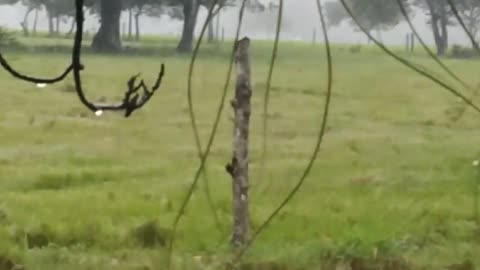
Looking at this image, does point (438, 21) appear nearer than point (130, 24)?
Yes

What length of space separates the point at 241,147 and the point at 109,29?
2607mm

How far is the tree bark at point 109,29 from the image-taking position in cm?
388

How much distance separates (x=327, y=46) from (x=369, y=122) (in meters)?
3.25

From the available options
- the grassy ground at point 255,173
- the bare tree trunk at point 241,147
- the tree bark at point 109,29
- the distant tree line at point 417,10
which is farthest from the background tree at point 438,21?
the tree bark at point 109,29

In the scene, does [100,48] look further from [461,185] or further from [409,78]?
[461,185]

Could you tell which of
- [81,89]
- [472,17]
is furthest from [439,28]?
[81,89]

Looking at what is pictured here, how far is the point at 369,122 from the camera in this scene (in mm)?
3715

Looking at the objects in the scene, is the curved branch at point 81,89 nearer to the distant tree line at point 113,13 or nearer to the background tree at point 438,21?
the background tree at point 438,21

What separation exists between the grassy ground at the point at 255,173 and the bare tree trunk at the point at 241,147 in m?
0.05

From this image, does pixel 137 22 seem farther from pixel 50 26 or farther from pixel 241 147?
pixel 241 147

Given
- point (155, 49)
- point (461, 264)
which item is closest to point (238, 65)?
point (461, 264)

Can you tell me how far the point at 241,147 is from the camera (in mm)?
2033

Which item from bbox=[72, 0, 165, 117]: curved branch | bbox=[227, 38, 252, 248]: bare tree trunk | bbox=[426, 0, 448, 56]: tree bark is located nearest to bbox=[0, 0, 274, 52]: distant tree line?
bbox=[426, 0, 448, 56]: tree bark

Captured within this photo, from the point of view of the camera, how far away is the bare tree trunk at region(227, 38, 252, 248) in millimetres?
1935
